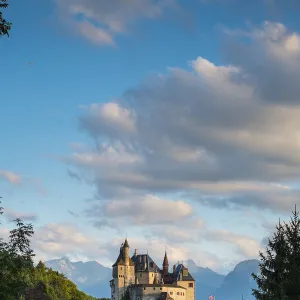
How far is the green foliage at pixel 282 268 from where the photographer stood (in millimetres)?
45031

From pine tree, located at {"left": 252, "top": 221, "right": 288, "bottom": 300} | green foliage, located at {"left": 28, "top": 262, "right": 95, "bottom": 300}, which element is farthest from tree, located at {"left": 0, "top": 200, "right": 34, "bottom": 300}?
green foliage, located at {"left": 28, "top": 262, "right": 95, "bottom": 300}

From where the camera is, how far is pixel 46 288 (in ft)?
412

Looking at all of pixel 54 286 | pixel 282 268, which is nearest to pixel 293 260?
pixel 282 268

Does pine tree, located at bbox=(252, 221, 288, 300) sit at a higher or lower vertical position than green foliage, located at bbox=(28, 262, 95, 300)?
lower

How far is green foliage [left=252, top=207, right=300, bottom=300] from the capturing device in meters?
45.0

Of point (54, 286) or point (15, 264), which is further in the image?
point (54, 286)

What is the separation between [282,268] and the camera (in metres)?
46.2

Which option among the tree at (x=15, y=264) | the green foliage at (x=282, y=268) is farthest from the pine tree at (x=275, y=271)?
the tree at (x=15, y=264)

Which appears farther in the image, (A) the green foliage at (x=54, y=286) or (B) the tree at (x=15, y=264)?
(A) the green foliage at (x=54, y=286)

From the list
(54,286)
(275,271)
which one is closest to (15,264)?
(275,271)

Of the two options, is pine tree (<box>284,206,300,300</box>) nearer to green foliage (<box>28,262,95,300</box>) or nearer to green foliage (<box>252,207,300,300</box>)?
green foliage (<box>252,207,300,300</box>)

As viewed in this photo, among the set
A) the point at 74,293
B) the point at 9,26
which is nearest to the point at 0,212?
the point at 9,26

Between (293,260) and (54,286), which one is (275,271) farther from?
(54,286)

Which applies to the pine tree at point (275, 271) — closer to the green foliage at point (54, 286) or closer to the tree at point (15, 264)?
the tree at point (15, 264)
